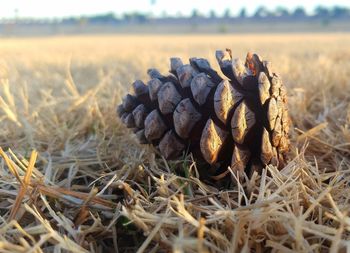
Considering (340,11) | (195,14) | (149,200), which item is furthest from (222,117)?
(340,11)

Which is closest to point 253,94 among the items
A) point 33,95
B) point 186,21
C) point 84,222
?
point 84,222

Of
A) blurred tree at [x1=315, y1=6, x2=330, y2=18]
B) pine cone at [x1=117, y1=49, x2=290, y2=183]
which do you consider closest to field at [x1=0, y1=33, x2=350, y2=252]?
pine cone at [x1=117, y1=49, x2=290, y2=183]

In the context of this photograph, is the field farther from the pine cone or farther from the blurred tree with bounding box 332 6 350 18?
the blurred tree with bounding box 332 6 350 18

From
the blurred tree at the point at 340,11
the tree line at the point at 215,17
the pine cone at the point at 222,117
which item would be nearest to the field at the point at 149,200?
the pine cone at the point at 222,117

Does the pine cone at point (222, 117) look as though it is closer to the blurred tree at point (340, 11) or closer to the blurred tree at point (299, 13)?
the blurred tree at point (299, 13)

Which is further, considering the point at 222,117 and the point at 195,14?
the point at 195,14

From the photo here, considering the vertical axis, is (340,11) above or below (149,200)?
below

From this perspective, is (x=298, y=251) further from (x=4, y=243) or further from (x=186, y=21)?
(x=186, y=21)

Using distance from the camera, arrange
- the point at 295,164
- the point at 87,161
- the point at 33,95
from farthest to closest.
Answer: the point at 33,95 < the point at 87,161 < the point at 295,164

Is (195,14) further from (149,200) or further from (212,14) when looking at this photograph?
(149,200)

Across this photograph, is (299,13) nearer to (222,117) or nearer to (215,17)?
(215,17)
